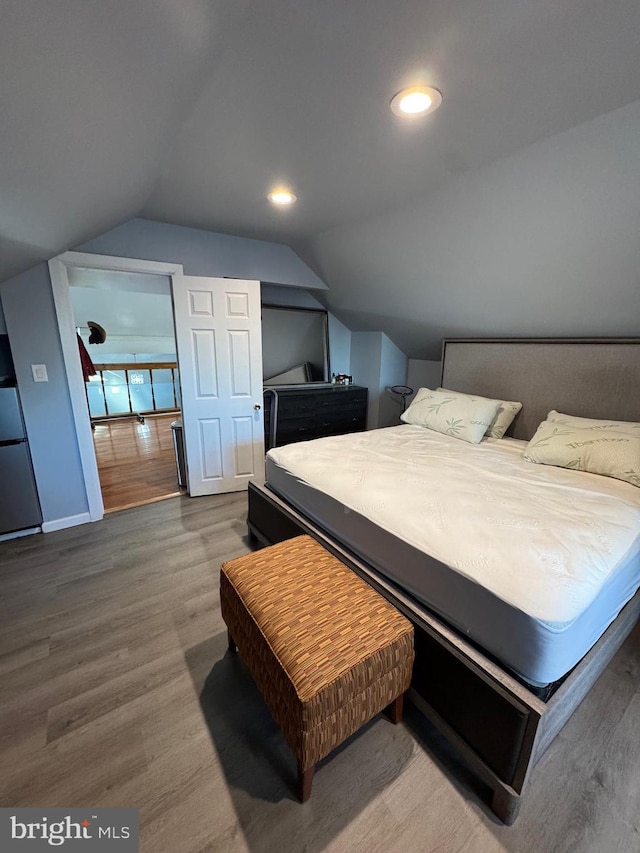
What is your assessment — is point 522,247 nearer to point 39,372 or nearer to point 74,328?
point 74,328

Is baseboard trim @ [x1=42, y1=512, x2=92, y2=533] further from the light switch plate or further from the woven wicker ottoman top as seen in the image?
the woven wicker ottoman top

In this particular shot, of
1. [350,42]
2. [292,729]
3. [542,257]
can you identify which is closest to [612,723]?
[292,729]

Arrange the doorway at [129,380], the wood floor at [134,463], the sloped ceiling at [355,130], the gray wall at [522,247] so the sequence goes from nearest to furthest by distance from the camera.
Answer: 1. the sloped ceiling at [355,130]
2. the gray wall at [522,247]
3. the wood floor at [134,463]
4. the doorway at [129,380]

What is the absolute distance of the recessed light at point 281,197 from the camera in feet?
7.14

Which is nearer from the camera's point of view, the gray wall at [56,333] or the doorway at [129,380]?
the gray wall at [56,333]

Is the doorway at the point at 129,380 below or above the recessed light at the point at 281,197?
below

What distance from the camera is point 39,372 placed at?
238 centimetres

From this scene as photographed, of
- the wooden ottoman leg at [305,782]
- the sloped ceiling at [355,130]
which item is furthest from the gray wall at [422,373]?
the wooden ottoman leg at [305,782]

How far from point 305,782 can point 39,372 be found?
2.78 m

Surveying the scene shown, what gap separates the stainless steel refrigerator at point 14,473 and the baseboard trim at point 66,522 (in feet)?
0.31

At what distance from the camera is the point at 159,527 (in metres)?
2.65

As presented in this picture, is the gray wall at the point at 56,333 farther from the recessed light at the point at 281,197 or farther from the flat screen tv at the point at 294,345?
the recessed light at the point at 281,197

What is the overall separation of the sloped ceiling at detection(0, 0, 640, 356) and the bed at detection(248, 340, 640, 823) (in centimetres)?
106

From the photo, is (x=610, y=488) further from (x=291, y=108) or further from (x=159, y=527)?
(x=159, y=527)
